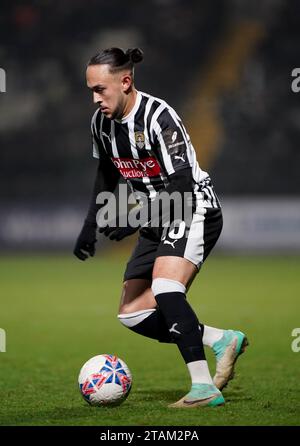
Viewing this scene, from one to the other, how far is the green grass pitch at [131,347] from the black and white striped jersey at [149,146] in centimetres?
131

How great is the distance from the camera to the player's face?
5199 millimetres

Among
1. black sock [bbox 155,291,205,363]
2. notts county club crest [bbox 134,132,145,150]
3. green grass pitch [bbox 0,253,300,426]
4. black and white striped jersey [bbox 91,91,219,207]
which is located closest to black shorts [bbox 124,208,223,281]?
black and white striped jersey [bbox 91,91,219,207]

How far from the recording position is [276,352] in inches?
297

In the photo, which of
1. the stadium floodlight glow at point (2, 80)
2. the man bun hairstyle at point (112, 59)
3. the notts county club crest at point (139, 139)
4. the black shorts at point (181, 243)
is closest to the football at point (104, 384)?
the black shorts at point (181, 243)

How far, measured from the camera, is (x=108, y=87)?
521 cm

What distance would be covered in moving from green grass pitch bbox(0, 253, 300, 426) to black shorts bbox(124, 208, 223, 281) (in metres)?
0.83

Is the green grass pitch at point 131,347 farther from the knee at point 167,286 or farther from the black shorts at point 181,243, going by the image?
the black shorts at point 181,243

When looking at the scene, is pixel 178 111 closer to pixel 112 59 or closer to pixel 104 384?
pixel 112 59

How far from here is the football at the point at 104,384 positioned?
5.09 metres

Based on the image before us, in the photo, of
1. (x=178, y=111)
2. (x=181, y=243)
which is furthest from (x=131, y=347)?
(x=178, y=111)

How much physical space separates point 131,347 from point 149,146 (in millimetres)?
3213
